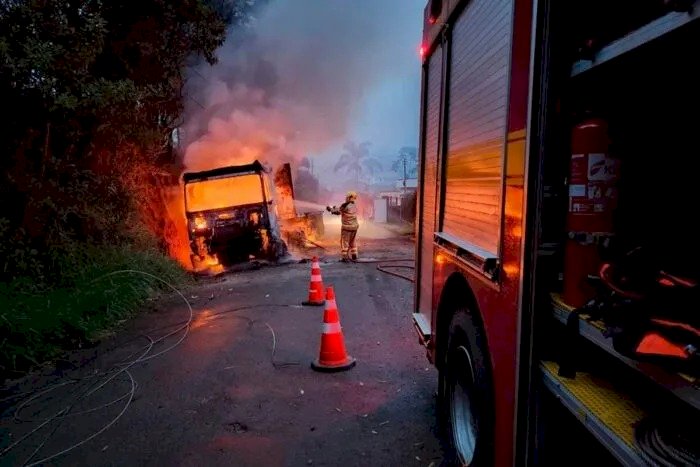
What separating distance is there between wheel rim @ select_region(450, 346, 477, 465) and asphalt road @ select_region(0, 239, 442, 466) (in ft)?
1.39

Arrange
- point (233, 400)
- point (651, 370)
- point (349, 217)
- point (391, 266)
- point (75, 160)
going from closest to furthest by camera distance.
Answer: point (651, 370) < point (233, 400) < point (75, 160) < point (391, 266) < point (349, 217)

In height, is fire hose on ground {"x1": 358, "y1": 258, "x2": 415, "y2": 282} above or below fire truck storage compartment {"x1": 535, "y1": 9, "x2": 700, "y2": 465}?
below

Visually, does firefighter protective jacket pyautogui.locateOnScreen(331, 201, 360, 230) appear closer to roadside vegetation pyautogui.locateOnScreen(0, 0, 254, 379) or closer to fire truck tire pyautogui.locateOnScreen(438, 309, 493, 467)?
roadside vegetation pyautogui.locateOnScreen(0, 0, 254, 379)

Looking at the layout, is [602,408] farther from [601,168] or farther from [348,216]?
[348,216]

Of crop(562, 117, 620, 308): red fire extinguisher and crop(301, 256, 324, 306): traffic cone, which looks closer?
crop(562, 117, 620, 308): red fire extinguisher

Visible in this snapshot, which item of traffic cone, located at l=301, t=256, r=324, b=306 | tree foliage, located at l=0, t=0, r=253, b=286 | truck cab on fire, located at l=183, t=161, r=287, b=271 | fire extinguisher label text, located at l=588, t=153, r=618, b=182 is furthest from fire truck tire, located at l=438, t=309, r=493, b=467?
truck cab on fire, located at l=183, t=161, r=287, b=271

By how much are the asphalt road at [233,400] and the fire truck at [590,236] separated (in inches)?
65.4

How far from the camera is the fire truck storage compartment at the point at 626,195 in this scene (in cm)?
172

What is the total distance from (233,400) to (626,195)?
3914 mm

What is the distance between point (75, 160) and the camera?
10.7 meters

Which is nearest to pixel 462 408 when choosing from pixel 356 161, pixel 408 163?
pixel 408 163

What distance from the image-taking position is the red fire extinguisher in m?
1.77

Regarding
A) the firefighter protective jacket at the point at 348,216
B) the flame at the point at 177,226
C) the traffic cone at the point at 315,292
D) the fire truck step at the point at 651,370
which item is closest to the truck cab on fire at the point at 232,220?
the firefighter protective jacket at the point at 348,216

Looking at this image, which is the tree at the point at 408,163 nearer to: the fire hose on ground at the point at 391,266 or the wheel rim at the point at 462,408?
the fire hose on ground at the point at 391,266
